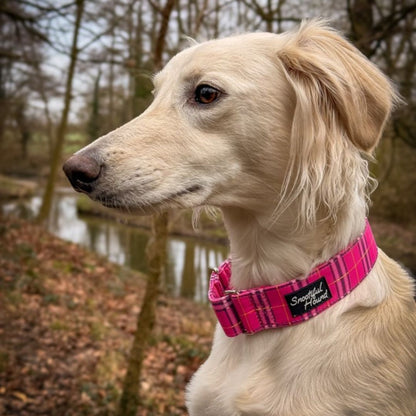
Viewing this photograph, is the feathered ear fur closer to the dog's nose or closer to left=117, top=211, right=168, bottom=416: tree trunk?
the dog's nose

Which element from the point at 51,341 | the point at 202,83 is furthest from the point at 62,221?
the point at 202,83

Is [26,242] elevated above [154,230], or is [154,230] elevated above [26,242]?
[154,230]

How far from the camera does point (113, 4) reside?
8055 millimetres

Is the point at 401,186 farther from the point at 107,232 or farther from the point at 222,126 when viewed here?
the point at 222,126

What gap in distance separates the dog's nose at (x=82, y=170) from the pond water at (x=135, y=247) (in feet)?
30.4

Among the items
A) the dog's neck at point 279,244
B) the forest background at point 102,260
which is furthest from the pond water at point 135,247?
the dog's neck at point 279,244

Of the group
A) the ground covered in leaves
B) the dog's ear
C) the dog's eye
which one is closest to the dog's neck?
the dog's ear

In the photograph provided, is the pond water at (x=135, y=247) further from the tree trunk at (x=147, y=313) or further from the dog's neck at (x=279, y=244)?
the dog's neck at (x=279, y=244)

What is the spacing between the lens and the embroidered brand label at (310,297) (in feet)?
5.65

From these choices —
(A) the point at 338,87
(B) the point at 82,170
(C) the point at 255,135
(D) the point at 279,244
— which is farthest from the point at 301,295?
(B) the point at 82,170

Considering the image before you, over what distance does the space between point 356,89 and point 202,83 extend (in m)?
0.60

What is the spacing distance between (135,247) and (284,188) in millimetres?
13650

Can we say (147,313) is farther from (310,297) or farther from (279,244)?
(310,297)

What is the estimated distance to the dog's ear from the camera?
1.71m
